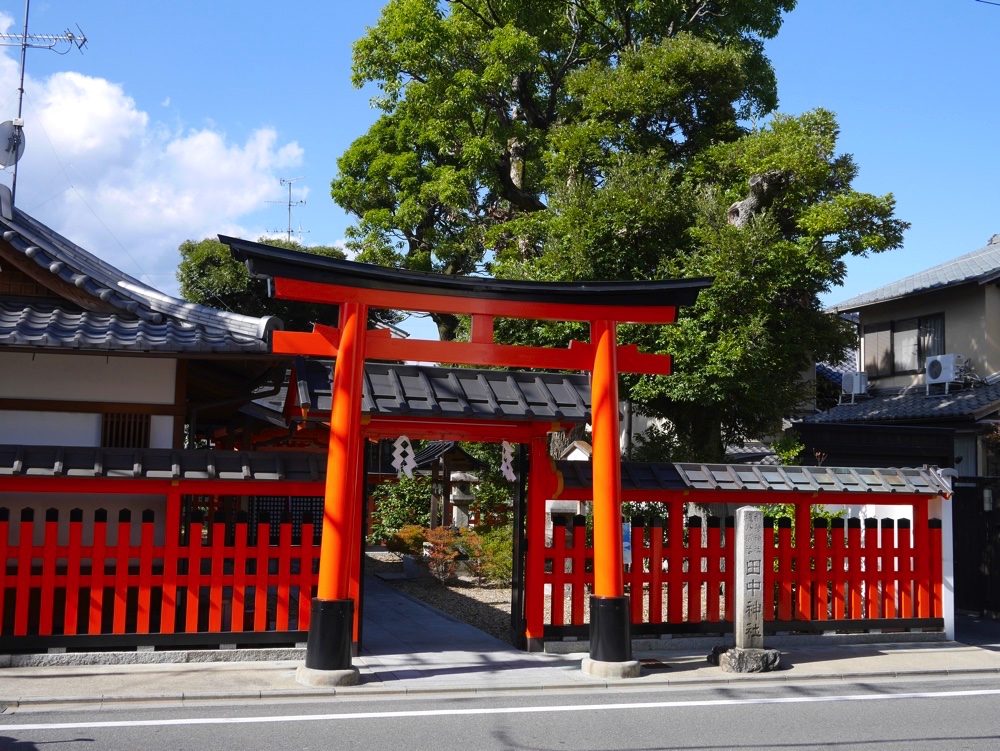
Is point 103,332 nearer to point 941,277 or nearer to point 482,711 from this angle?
point 482,711

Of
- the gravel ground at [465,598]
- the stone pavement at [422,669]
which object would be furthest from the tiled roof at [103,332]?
the gravel ground at [465,598]

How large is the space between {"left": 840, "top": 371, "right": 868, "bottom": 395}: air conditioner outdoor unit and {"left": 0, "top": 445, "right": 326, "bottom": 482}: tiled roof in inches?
810

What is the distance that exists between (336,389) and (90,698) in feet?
12.5

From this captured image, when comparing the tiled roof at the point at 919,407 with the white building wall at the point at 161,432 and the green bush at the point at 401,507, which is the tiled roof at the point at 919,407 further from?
the white building wall at the point at 161,432

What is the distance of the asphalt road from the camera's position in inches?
299

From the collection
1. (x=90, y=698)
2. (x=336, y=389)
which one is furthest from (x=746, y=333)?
(x=90, y=698)

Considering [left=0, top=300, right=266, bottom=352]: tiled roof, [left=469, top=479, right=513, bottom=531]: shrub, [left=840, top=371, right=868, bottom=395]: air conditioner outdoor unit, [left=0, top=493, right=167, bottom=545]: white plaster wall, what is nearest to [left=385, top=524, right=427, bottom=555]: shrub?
[left=469, top=479, right=513, bottom=531]: shrub

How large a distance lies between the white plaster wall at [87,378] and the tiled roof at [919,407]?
18.1 metres

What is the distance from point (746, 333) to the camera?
52.0 ft

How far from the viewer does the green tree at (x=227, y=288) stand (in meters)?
32.8

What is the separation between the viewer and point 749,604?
36.2 feet

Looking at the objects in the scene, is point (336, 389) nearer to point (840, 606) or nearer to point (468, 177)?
point (840, 606)

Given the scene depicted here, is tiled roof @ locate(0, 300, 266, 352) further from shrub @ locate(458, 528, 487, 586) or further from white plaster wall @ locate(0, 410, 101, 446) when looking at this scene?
shrub @ locate(458, 528, 487, 586)

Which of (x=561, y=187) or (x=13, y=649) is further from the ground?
(x=561, y=187)
